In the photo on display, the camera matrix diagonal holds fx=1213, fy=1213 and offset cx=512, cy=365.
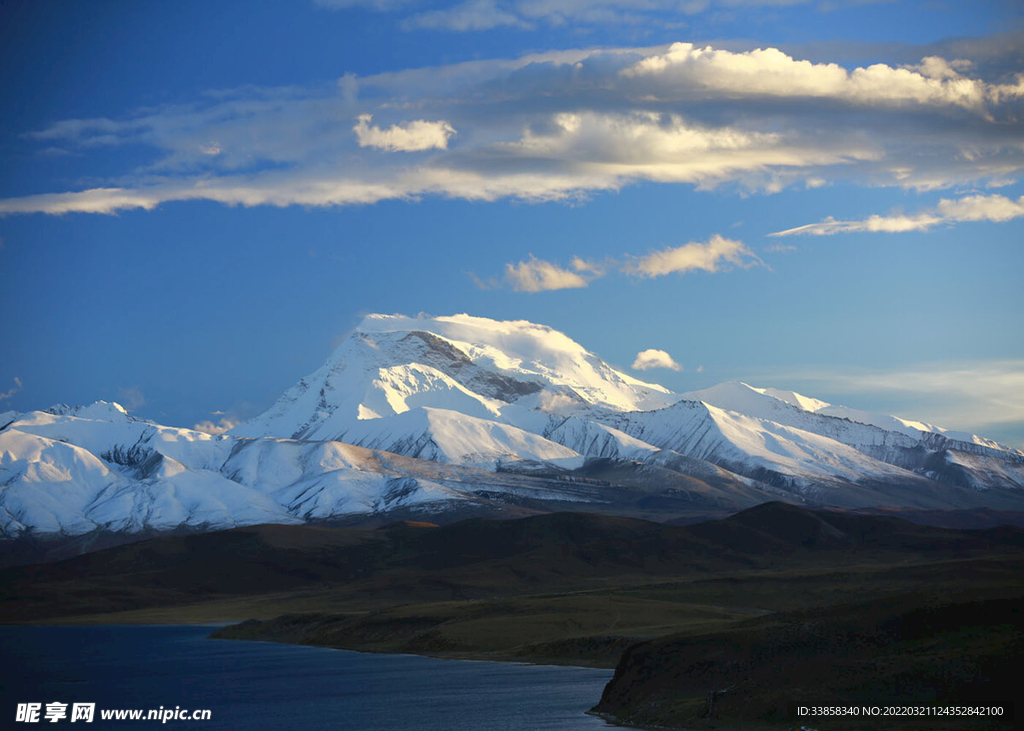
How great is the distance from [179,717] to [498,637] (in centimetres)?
5845

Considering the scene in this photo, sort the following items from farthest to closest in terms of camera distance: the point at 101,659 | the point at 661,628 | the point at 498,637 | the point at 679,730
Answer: the point at 101,659
the point at 498,637
the point at 661,628
the point at 679,730

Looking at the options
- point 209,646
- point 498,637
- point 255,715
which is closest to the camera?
point 255,715

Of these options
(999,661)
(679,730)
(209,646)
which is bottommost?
(209,646)

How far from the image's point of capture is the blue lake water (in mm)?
92875

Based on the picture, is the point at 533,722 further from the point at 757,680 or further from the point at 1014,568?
the point at 1014,568

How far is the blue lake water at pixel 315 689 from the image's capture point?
9288 cm

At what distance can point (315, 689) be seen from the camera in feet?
386

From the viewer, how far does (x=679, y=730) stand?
7475 centimetres

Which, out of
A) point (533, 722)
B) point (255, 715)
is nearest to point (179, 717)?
point (255, 715)

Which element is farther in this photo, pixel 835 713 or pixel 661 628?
pixel 661 628
